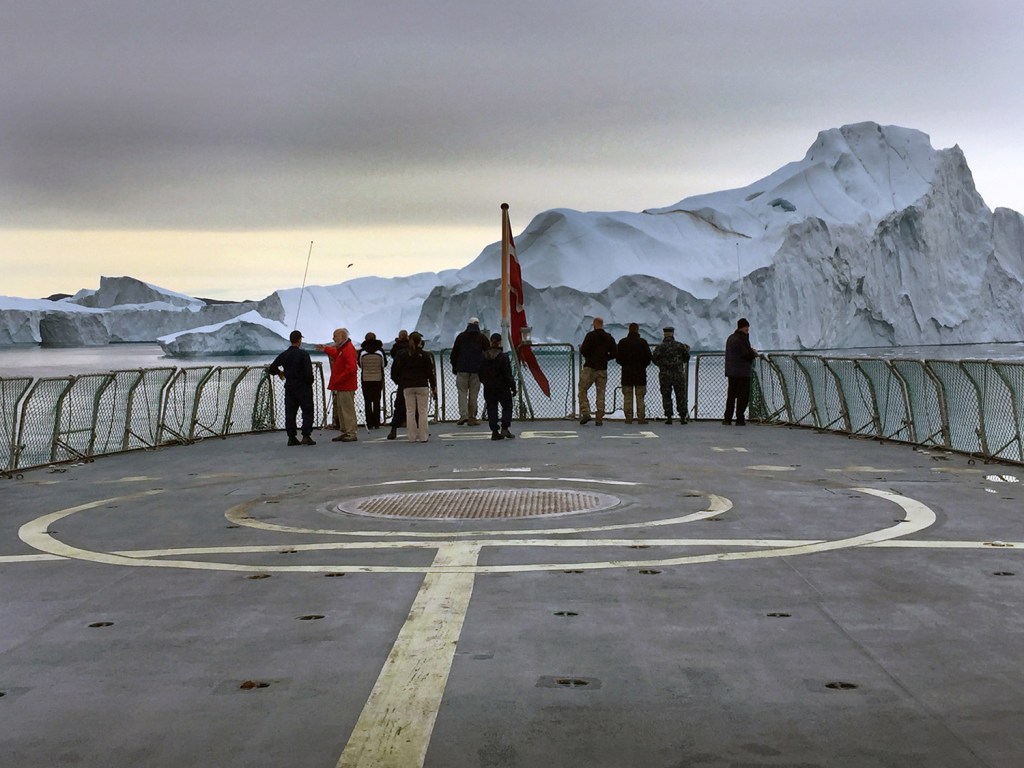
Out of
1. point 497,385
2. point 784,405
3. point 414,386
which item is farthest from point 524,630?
point 784,405

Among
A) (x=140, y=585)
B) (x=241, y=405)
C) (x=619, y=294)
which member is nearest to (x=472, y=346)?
(x=241, y=405)

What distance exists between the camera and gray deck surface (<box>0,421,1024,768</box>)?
15.1ft

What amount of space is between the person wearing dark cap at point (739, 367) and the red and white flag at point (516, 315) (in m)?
3.63

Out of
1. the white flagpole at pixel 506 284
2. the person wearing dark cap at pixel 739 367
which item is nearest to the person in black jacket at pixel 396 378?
the white flagpole at pixel 506 284

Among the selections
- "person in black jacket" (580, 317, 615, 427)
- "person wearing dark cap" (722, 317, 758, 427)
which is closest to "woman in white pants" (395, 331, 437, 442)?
"person in black jacket" (580, 317, 615, 427)

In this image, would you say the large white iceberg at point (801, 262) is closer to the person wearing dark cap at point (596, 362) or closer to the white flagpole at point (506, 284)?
the white flagpole at point (506, 284)

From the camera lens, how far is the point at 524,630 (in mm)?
6254

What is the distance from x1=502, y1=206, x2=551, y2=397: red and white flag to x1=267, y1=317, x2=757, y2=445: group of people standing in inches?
69.7

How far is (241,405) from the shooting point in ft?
78.2

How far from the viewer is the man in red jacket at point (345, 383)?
19609mm

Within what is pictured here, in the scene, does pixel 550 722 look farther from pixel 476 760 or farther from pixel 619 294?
pixel 619 294

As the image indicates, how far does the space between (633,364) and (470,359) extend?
2923 mm

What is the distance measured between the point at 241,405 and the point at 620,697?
19.6m

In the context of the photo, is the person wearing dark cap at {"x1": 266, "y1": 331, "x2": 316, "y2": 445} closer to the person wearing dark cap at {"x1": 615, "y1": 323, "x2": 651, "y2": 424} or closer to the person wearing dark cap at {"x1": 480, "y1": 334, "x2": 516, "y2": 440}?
the person wearing dark cap at {"x1": 480, "y1": 334, "x2": 516, "y2": 440}
